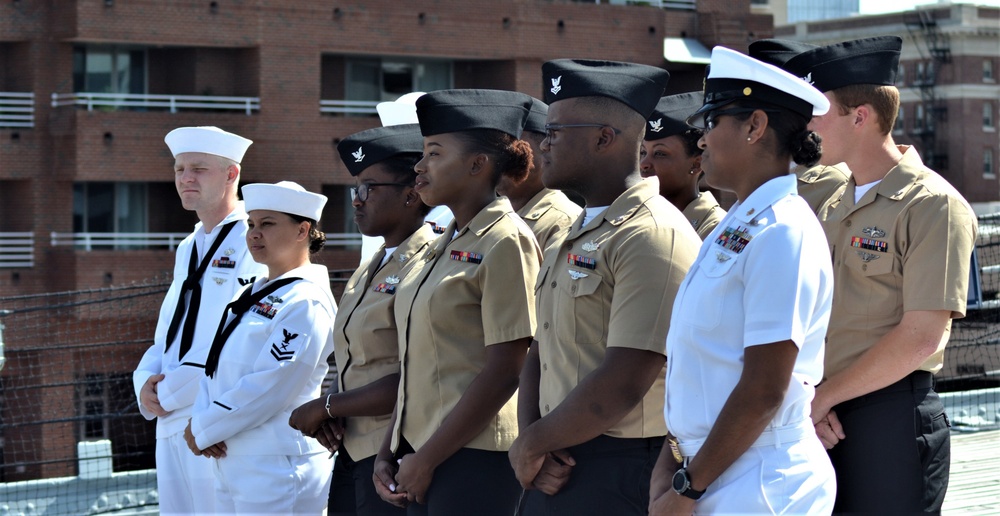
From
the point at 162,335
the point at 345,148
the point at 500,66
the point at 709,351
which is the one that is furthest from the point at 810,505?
the point at 500,66

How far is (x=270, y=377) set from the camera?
509 centimetres

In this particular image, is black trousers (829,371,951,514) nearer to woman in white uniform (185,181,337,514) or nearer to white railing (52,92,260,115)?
woman in white uniform (185,181,337,514)

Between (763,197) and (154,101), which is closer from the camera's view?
(763,197)

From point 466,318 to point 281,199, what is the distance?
4.66 feet

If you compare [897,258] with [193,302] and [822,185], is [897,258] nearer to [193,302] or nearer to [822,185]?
[822,185]

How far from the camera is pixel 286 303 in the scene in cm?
516

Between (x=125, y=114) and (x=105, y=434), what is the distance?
639 centimetres

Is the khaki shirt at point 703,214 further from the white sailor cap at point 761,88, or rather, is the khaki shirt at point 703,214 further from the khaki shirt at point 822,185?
the white sailor cap at point 761,88

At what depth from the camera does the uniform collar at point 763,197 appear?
122 inches

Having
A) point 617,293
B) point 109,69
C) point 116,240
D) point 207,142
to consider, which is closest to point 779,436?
point 617,293

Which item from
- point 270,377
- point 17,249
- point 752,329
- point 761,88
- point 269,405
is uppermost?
point 761,88

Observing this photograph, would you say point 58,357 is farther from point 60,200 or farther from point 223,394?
point 223,394

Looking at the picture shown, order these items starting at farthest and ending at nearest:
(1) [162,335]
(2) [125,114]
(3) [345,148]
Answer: (2) [125,114], (1) [162,335], (3) [345,148]

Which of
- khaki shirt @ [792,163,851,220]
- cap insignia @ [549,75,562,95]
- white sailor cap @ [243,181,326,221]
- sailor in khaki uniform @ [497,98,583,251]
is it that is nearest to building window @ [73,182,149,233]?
white sailor cap @ [243,181,326,221]
